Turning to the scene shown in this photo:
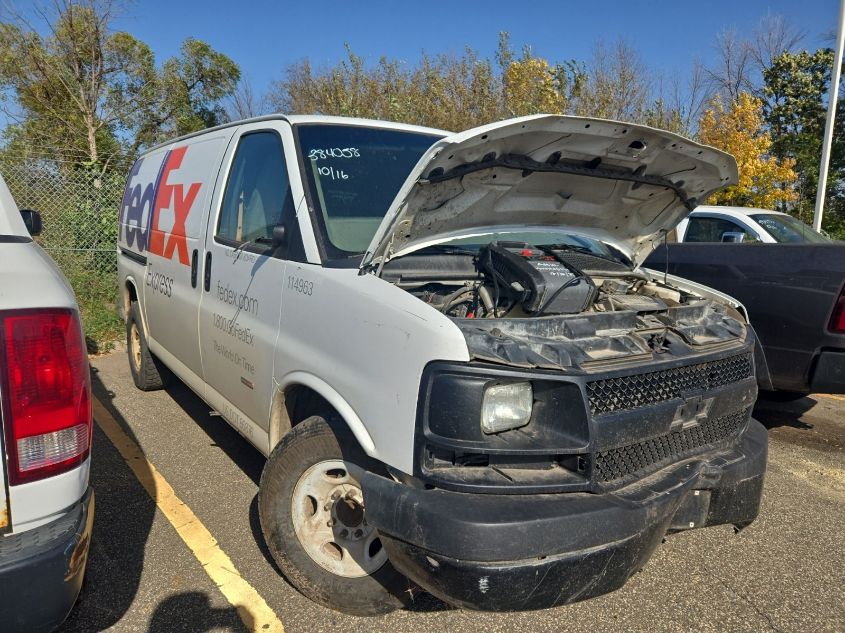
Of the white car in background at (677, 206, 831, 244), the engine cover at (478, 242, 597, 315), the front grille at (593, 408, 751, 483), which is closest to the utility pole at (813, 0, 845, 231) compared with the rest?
the white car in background at (677, 206, 831, 244)

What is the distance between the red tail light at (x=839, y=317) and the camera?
4.06 m

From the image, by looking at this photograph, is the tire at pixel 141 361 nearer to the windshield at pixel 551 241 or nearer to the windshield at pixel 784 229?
the windshield at pixel 551 241

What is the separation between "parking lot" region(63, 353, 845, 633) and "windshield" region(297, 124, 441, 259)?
5.23 ft

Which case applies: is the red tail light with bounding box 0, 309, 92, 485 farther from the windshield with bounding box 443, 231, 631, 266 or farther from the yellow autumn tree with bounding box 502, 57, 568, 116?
the yellow autumn tree with bounding box 502, 57, 568, 116

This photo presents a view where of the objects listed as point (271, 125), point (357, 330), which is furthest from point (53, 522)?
point (271, 125)

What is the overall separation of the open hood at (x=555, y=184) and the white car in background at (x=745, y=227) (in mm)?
3917

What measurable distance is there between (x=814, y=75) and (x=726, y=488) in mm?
26908

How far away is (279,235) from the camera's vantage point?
9.39 ft

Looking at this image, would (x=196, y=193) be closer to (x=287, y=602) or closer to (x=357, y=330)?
(x=357, y=330)

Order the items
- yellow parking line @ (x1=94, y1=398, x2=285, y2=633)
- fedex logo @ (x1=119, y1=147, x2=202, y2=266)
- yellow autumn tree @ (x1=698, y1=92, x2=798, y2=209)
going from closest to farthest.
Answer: yellow parking line @ (x1=94, y1=398, x2=285, y2=633) → fedex logo @ (x1=119, y1=147, x2=202, y2=266) → yellow autumn tree @ (x1=698, y1=92, x2=798, y2=209)

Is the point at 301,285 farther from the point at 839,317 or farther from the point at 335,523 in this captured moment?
the point at 839,317

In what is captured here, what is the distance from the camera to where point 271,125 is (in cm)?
333

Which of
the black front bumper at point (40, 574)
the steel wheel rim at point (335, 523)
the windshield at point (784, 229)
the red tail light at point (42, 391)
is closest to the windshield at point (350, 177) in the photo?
the steel wheel rim at point (335, 523)

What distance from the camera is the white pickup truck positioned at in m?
1.70
